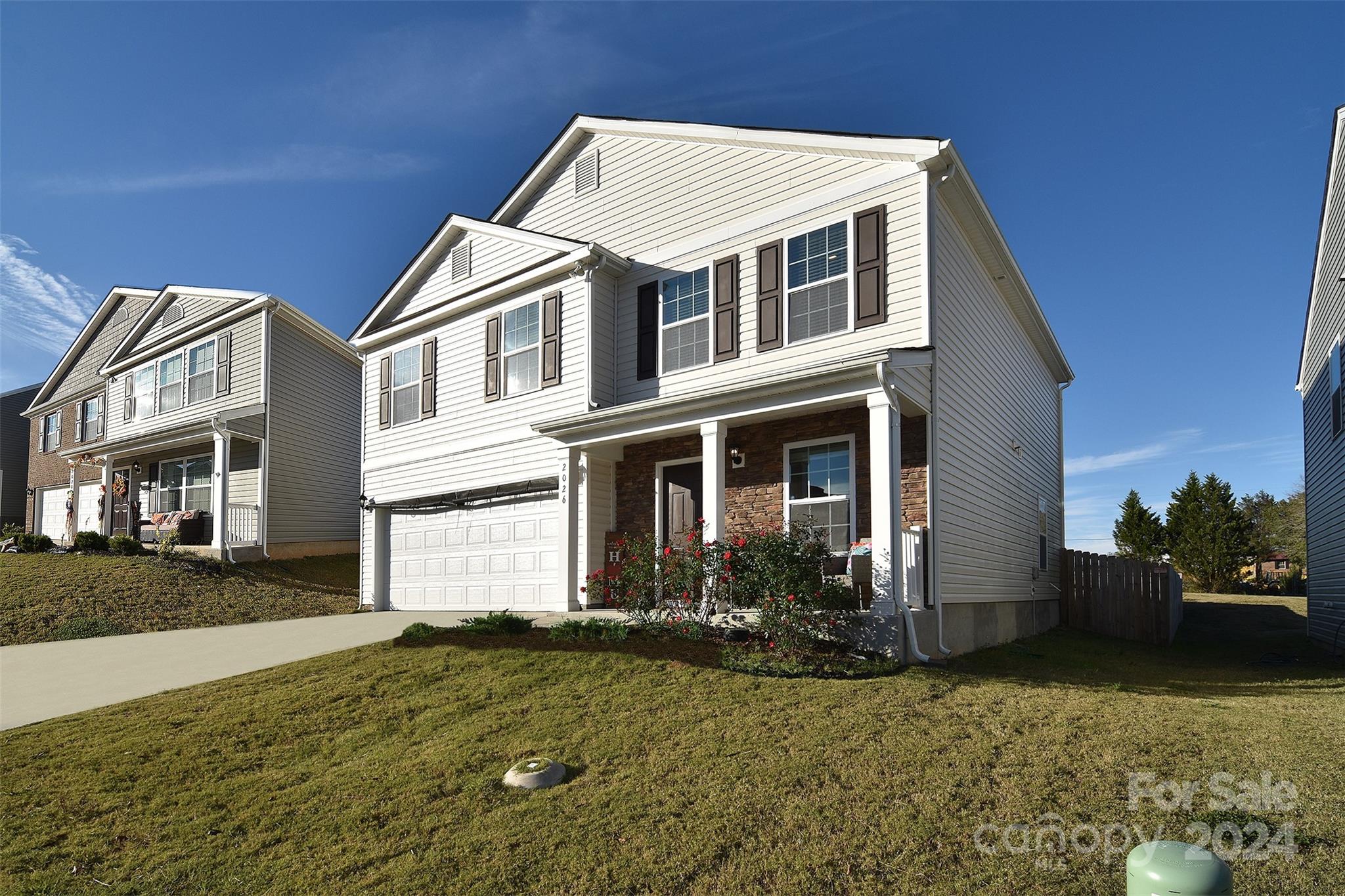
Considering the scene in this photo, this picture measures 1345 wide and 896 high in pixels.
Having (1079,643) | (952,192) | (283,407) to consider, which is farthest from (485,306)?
(1079,643)

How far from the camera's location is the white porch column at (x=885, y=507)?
9.00 m

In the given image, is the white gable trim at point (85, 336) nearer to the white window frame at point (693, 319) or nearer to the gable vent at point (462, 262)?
the gable vent at point (462, 262)

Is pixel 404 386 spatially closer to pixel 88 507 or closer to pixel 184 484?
pixel 184 484

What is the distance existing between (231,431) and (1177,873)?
2272 cm

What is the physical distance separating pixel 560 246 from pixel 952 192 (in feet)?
21.5

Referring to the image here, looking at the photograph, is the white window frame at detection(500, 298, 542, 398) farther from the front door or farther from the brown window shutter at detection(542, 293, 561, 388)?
the front door

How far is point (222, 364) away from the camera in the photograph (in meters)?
23.2

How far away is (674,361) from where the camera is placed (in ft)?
43.0

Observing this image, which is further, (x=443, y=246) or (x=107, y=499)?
(x=107, y=499)

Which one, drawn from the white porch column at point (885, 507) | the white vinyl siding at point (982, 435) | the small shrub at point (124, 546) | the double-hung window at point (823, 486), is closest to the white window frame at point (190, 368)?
the small shrub at point (124, 546)

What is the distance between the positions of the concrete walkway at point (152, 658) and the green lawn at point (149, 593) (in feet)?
3.47

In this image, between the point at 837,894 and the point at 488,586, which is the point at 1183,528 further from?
the point at 837,894

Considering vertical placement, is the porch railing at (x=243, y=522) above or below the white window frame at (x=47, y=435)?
below

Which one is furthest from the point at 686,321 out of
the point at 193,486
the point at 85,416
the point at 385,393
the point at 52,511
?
the point at 52,511
